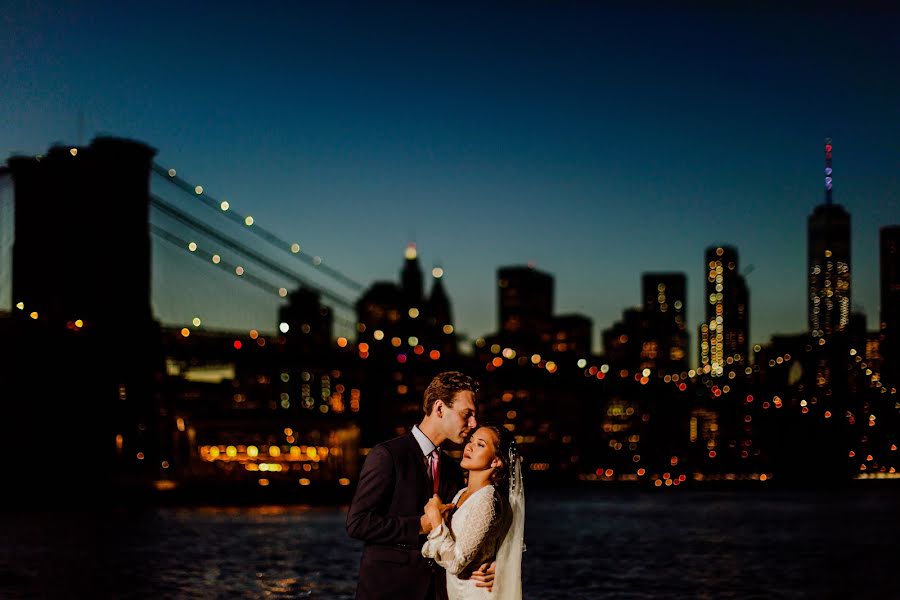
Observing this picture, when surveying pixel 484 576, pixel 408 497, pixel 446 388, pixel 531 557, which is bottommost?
pixel 531 557

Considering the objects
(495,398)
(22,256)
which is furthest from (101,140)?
(495,398)

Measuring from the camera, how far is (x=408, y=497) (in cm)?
602

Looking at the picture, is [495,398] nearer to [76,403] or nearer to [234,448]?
[234,448]

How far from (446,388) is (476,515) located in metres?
0.51

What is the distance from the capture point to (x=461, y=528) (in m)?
5.83

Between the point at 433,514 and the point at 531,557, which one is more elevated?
the point at 433,514

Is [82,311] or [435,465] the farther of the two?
[82,311]

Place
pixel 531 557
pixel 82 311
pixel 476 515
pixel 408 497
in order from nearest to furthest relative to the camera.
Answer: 1. pixel 476 515
2. pixel 408 497
3. pixel 531 557
4. pixel 82 311

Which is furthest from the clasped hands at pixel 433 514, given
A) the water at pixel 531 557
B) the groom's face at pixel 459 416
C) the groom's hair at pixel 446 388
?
the water at pixel 531 557

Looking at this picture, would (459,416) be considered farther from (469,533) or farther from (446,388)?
(469,533)

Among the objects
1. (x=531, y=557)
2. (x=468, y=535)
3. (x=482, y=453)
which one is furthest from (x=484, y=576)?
(x=531, y=557)

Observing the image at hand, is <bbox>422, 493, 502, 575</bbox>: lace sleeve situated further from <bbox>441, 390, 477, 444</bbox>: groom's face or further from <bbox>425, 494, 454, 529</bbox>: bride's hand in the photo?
<bbox>441, 390, 477, 444</bbox>: groom's face

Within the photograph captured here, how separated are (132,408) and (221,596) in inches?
1928

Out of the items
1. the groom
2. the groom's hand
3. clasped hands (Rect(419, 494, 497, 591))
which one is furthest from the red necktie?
the groom's hand
